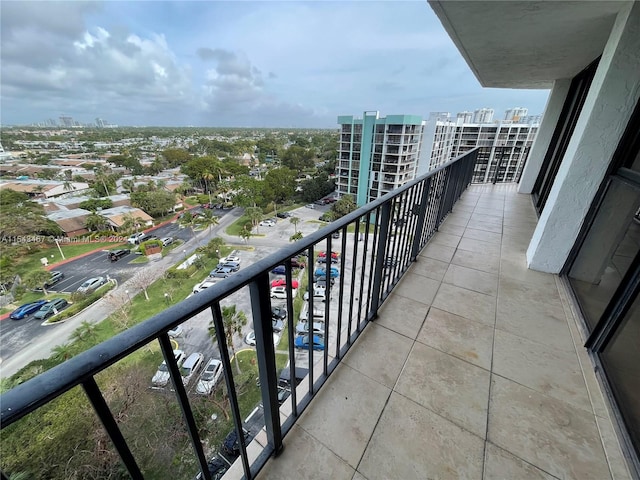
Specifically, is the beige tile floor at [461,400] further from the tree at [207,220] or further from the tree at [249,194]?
the tree at [249,194]

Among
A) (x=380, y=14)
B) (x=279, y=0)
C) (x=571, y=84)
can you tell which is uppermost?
(x=279, y=0)

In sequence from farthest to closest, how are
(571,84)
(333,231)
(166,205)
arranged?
(166,205), (571,84), (333,231)

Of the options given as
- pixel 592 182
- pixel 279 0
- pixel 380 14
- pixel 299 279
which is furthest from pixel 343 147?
pixel 592 182

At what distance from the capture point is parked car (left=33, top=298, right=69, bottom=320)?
12945 millimetres

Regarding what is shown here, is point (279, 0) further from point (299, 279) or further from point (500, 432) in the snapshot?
point (299, 279)

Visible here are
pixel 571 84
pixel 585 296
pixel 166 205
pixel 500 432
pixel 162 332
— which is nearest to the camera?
pixel 162 332

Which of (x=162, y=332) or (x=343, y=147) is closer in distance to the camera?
(x=162, y=332)

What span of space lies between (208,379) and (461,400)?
7.90m

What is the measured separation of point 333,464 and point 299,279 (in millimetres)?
13129

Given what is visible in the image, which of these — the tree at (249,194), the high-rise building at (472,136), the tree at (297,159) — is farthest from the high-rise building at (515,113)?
the tree at (249,194)

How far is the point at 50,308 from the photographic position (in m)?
13.1

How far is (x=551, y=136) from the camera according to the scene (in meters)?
5.29

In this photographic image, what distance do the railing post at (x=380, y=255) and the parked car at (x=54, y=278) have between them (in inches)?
829

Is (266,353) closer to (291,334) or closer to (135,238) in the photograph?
(291,334)
